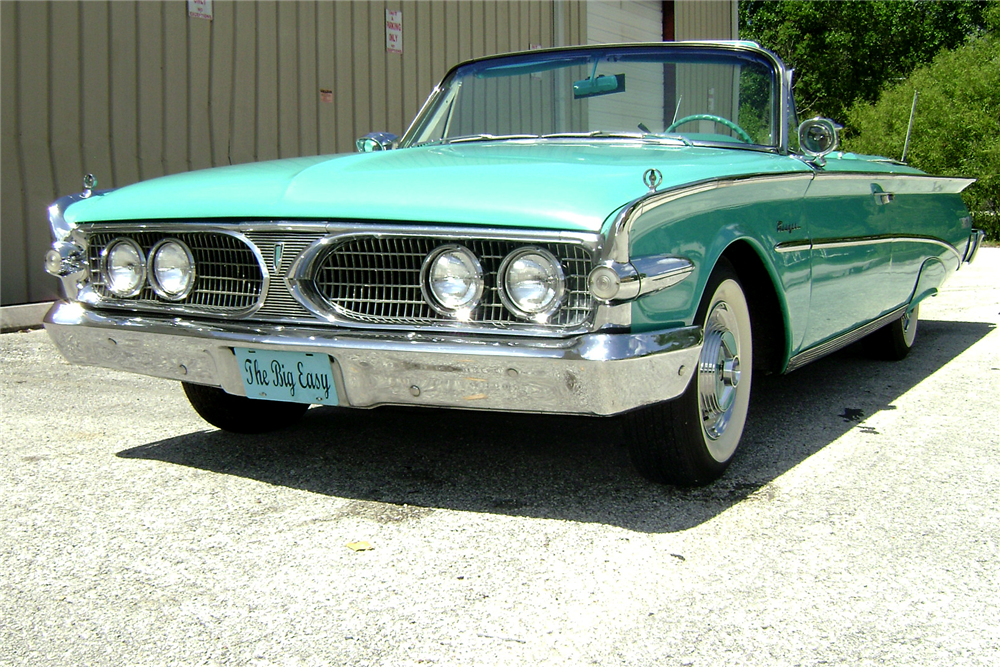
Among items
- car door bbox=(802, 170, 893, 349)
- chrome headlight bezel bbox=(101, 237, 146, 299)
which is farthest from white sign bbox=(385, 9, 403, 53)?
chrome headlight bezel bbox=(101, 237, 146, 299)

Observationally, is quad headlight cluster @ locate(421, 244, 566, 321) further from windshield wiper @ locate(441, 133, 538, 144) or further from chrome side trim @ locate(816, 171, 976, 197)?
chrome side trim @ locate(816, 171, 976, 197)

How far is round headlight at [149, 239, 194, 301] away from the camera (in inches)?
124

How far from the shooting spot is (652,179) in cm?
272

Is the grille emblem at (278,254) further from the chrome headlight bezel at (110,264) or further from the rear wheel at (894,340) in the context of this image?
the rear wheel at (894,340)

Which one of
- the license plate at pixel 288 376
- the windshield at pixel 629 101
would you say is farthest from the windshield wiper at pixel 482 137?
the license plate at pixel 288 376

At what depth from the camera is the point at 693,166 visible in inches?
120

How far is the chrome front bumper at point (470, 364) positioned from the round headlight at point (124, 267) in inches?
8.9

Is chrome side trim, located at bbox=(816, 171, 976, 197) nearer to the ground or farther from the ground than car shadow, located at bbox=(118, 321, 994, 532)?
farther from the ground

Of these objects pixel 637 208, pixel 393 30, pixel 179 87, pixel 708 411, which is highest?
pixel 393 30

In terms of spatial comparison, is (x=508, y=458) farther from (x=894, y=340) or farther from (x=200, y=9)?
(x=200, y=9)

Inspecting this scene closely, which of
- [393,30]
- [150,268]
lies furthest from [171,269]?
[393,30]

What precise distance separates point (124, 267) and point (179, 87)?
5190 millimetres

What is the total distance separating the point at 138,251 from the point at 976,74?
15.1m

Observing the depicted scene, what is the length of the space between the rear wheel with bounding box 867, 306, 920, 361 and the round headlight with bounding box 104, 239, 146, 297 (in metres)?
3.73
